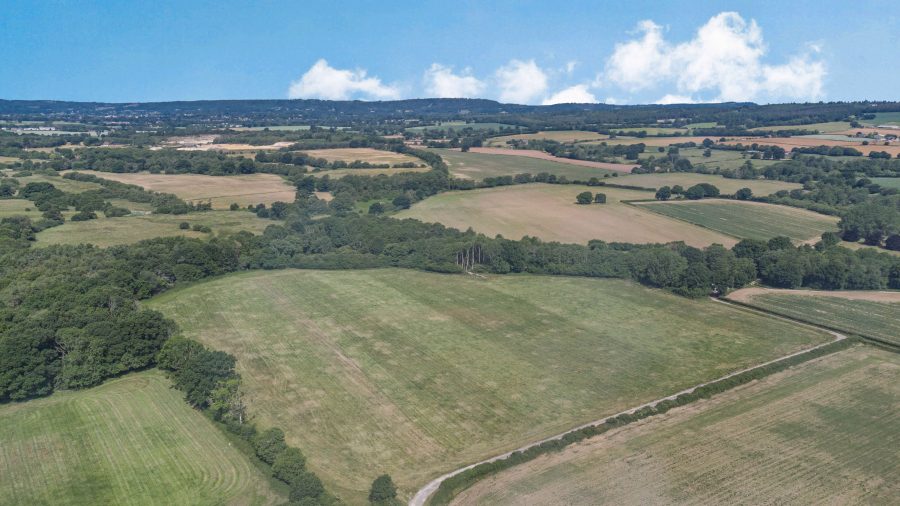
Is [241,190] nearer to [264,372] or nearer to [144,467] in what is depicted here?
[264,372]

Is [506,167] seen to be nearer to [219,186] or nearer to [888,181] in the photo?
[219,186]

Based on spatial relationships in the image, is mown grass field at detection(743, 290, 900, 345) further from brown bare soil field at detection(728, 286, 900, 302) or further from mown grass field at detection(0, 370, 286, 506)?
mown grass field at detection(0, 370, 286, 506)

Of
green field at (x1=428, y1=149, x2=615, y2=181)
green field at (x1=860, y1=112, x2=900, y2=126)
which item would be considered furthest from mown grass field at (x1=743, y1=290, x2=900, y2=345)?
green field at (x1=860, y1=112, x2=900, y2=126)

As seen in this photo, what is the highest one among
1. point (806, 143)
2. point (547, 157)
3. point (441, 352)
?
point (806, 143)

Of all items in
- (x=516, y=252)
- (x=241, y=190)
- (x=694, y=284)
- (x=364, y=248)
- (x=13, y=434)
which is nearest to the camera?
(x=13, y=434)

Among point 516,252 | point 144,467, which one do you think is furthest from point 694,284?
point 144,467

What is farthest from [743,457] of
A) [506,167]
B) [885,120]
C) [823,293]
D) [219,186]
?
[885,120]

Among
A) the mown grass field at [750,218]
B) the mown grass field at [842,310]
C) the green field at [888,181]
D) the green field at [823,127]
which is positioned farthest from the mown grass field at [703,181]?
the green field at [823,127]
